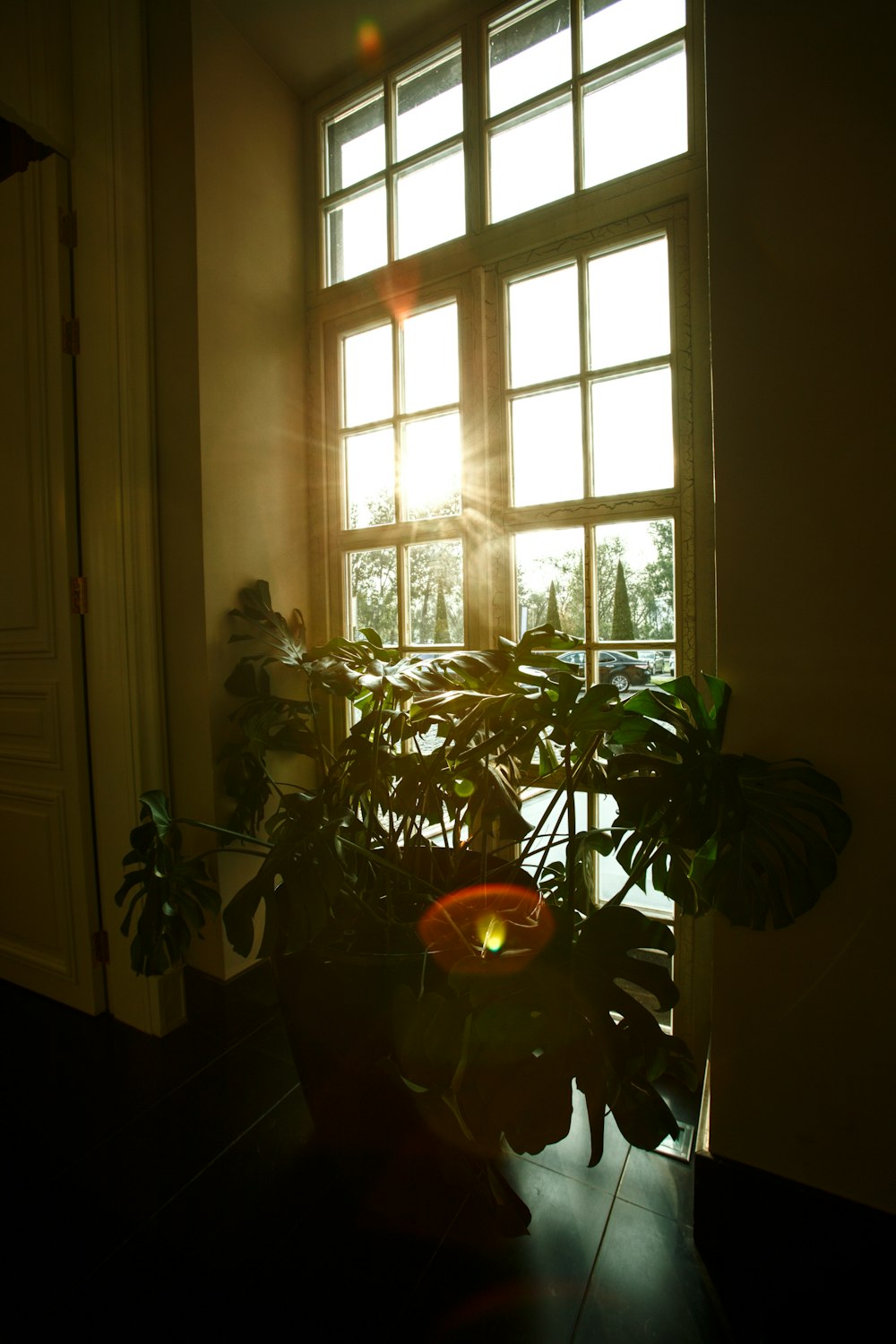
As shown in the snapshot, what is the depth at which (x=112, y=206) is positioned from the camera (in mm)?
1767

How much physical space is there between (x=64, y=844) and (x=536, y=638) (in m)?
1.62

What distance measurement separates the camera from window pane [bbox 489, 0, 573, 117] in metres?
1.81

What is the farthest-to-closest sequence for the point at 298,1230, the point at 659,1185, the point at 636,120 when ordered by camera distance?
the point at 636,120 < the point at 659,1185 < the point at 298,1230

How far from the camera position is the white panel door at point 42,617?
6.05 ft

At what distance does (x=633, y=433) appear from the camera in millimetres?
1703

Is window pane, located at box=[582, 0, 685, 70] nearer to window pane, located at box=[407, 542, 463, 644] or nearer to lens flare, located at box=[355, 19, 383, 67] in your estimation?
lens flare, located at box=[355, 19, 383, 67]

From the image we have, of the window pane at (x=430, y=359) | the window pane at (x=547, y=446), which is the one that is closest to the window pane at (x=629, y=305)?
the window pane at (x=547, y=446)

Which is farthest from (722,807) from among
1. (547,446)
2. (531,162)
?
(531,162)

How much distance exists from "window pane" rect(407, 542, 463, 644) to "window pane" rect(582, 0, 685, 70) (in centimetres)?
141

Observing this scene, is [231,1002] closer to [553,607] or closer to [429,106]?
[553,607]

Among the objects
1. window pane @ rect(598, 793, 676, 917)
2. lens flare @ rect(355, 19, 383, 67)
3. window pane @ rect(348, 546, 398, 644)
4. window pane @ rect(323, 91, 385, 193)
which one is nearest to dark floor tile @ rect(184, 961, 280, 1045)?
window pane @ rect(598, 793, 676, 917)

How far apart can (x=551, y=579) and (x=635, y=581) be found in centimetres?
25

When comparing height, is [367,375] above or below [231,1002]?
above

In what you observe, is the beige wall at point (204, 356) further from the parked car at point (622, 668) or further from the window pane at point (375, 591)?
the parked car at point (622, 668)
